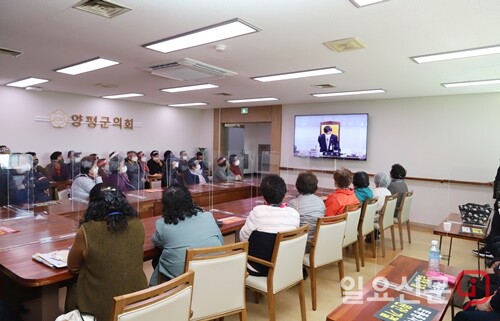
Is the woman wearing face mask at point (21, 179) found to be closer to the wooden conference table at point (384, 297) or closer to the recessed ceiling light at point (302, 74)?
the recessed ceiling light at point (302, 74)

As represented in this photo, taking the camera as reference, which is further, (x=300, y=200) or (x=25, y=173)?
(x=25, y=173)

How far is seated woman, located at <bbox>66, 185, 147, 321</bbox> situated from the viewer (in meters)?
1.61

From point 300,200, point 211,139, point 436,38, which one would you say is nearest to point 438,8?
point 436,38

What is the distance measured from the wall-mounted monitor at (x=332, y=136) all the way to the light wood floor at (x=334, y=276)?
6.79 ft

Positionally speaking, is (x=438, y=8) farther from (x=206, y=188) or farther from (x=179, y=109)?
(x=179, y=109)

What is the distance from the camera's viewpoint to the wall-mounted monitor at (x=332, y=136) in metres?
6.69

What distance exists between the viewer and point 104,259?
1615mm

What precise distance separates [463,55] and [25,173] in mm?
4662

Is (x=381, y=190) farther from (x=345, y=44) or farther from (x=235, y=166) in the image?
(x=235, y=166)

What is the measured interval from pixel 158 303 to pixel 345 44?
2.65 metres

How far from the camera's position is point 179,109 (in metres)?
9.23

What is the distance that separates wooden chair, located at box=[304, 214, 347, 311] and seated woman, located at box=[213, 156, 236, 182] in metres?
3.47

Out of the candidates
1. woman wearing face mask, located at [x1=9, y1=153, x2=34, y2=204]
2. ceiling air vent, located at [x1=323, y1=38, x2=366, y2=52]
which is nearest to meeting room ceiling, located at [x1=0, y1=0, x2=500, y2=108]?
ceiling air vent, located at [x1=323, y1=38, x2=366, y2=52]

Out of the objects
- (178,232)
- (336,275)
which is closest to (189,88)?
(336,275)
